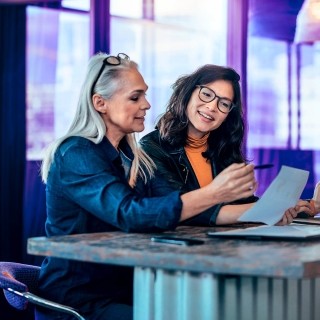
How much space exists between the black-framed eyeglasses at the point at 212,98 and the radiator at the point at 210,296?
1214 mm

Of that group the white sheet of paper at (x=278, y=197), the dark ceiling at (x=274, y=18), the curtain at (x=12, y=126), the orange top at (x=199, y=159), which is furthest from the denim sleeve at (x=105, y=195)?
the curtain at (x=12, y=126)

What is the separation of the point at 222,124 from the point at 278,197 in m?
0.94

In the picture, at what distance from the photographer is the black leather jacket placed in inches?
97.6

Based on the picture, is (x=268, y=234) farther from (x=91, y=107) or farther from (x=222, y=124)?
(x=222, y=124)

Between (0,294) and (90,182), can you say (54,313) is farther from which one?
(0,294)

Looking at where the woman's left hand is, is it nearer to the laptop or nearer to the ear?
the laptop

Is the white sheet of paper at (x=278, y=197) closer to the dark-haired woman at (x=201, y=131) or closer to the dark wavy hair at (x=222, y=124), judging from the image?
the dark-haired woman at (x=201, y=131)

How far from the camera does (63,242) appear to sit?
1841 millimetres

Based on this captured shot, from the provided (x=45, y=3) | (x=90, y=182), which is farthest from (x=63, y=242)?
(x=45, y=3)

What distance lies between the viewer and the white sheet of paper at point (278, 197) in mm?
2078

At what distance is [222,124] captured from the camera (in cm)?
304

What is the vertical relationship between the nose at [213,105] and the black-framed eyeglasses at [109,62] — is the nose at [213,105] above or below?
below

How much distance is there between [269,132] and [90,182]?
311cm

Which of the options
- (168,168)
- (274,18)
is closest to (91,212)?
(168,168)
